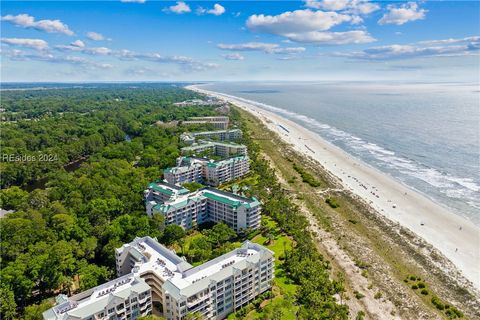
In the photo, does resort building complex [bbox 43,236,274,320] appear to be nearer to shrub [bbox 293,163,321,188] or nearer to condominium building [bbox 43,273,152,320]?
condominium building [bbox 43,273,152,320]

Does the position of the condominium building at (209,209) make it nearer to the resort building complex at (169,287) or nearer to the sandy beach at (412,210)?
the resort building complex at (169,287)

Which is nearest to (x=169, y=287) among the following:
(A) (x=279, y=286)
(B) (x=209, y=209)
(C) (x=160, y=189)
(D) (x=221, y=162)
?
(A) (x=279, y=286)

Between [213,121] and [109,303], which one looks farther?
[213,121]

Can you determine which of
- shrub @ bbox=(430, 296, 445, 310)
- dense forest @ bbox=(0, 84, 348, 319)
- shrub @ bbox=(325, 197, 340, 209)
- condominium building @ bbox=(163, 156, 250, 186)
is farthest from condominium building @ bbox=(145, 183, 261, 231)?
shrub @ bbox=(430, 296, 445, 310)

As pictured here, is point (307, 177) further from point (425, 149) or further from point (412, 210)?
point (425, 149)

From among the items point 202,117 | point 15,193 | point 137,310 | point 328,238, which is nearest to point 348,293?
point 328,238

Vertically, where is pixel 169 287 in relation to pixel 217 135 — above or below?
below
